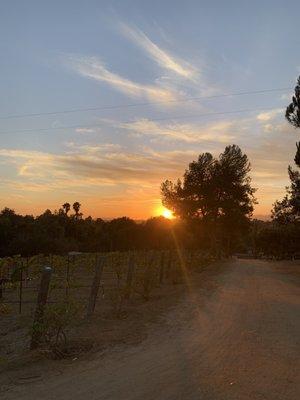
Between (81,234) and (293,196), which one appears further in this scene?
(81,234)

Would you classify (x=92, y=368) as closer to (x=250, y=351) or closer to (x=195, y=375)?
(x=195, y=375)

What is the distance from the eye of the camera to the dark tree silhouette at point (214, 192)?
2009 inches

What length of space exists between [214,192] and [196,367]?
44.4 meters

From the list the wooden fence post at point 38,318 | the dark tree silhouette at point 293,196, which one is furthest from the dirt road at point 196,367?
the dark tree silhouette at point 293,196

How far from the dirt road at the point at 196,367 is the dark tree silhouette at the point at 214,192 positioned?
39.5m

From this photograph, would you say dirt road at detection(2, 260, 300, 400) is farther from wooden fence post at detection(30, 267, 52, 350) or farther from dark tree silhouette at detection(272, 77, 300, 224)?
dark tree silhouette at detection(272, 77, 300, 224)

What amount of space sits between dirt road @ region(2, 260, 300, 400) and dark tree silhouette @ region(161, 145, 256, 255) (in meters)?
39.5

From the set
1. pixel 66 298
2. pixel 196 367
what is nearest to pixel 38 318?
pixel 66 298

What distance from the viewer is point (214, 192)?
168 feet

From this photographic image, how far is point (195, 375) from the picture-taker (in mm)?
6742

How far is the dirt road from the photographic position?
20.0ft

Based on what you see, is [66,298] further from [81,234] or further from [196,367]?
[81,234]

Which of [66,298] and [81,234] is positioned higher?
[81,234]

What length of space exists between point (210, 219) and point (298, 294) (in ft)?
109
